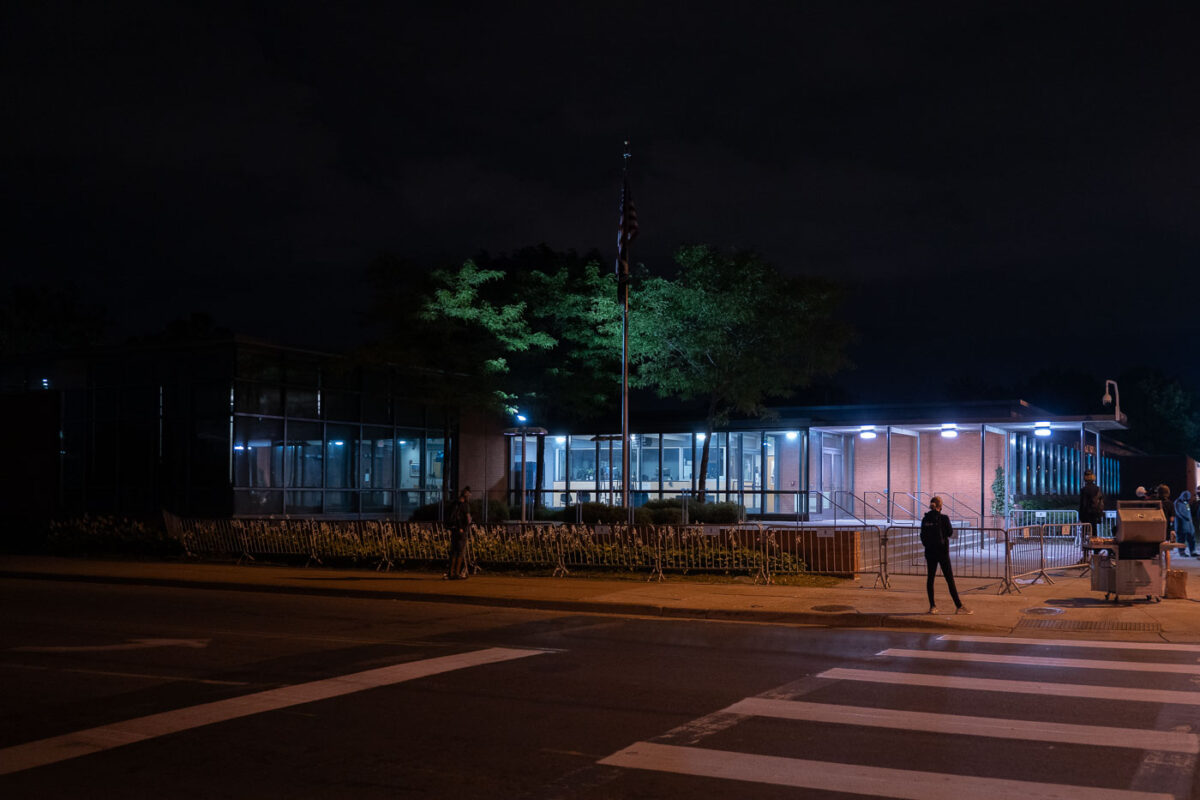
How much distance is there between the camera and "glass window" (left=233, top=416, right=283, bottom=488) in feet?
97.2

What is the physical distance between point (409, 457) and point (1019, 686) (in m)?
27.3

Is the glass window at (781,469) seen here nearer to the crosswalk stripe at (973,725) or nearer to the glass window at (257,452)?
the glass window at (257,452)

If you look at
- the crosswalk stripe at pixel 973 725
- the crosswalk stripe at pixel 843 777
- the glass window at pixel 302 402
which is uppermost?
the glass window at pixel 302 402

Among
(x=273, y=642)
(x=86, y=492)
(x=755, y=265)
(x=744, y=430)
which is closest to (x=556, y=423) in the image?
(x=744, y=430)

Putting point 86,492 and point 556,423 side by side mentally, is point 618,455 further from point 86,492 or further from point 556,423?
point 86,492

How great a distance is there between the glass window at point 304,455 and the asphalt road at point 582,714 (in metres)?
16.4

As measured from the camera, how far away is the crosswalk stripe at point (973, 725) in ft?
25.6

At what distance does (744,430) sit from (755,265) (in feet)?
26.9

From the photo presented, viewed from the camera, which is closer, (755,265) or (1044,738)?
(1044,738)

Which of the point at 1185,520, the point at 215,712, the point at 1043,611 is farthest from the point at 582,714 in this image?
the point at 1185,520

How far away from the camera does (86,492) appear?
106 ft

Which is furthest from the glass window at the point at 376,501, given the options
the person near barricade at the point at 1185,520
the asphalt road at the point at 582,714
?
the person near barricade at the point at 1185,520

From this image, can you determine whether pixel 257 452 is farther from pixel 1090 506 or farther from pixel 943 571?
pixel 1090 506

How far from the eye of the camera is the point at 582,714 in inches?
351
